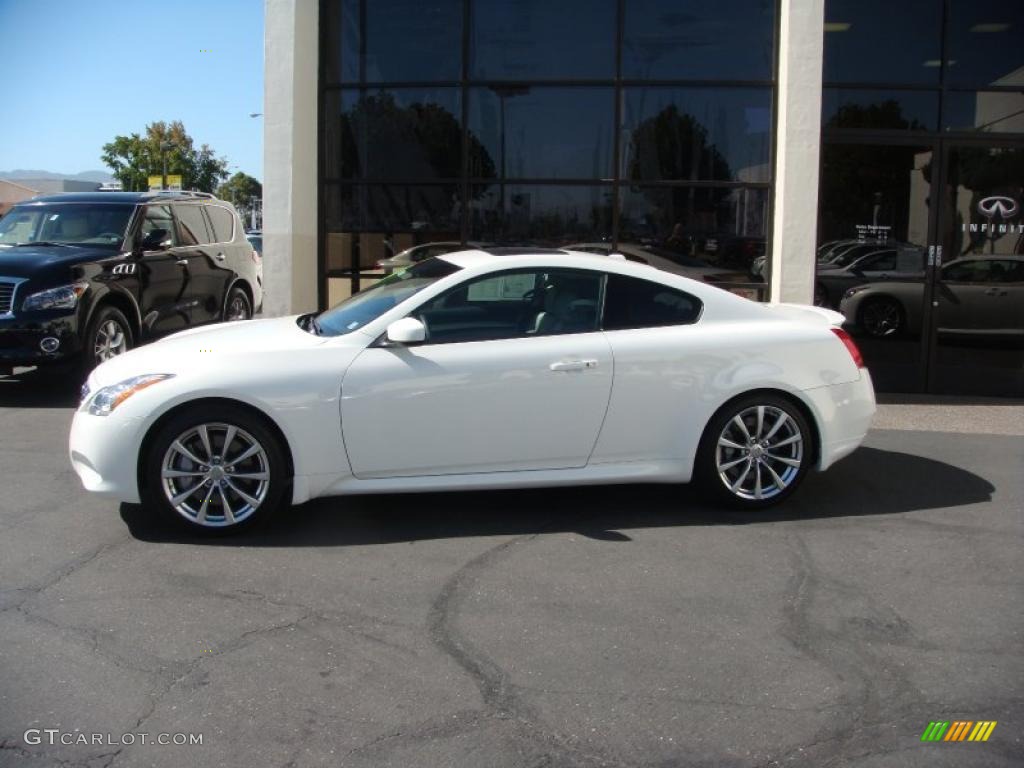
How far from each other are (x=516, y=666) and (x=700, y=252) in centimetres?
748

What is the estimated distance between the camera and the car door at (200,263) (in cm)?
1146

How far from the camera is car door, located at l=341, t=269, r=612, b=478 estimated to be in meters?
5.46

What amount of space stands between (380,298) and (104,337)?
4.90 metres

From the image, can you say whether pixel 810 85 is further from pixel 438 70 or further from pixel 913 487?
pixel 913 487

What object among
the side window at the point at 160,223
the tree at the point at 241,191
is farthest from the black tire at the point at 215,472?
the tree at the point at 241,191

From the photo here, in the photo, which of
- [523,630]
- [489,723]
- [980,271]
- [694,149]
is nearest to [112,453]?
[523,630]

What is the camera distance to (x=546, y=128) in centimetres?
1102

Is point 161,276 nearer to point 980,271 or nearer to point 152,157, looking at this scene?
point 980,271

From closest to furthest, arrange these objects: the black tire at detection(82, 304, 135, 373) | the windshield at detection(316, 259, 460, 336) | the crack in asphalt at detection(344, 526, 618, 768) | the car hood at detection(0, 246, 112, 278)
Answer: the crack in asphalt at detection(344, 526, 618, 768), the windshield at detection(316, 259, 460, 336), the car hood at detection(0, 246, 112, 278), the black tire at detection(82, 304, 135, 373)

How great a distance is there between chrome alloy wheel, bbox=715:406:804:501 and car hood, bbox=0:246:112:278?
6605mm

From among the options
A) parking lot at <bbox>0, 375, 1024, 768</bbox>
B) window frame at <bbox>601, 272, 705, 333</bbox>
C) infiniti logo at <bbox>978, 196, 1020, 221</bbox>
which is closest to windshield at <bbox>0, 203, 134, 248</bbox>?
parking lot at <bbox>0, 375, 1024, 768</bbox>

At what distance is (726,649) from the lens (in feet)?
13.7

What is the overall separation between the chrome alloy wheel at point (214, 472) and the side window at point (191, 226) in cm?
670

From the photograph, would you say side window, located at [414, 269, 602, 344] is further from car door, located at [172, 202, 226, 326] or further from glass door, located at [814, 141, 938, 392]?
car door, located at [172, 202, 226, 326]
